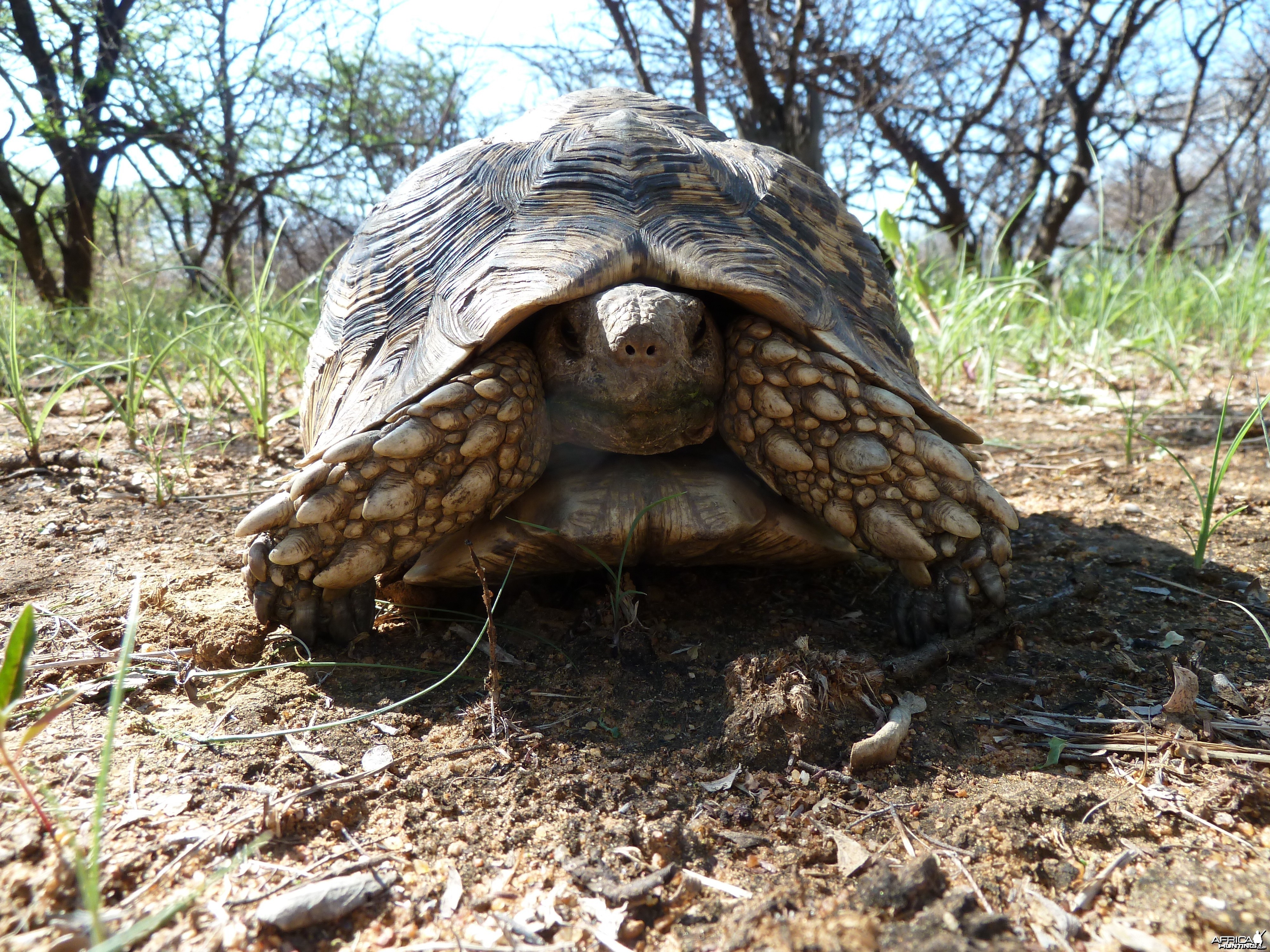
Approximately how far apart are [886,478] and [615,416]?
2.02ft

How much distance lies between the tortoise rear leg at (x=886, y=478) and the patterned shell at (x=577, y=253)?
78 millimetres

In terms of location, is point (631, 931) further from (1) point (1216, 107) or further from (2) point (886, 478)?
(1) point (1216, 107)

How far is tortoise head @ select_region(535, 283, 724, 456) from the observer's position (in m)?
1.63

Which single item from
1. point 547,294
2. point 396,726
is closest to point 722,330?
point 547,294

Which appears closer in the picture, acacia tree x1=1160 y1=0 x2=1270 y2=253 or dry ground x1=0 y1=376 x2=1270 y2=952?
dry ground x1=0 y1=376 x2=1270 y2=952

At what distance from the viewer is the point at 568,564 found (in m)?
1.87

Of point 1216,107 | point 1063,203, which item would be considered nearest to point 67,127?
point 1063,203

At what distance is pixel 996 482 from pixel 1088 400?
58.2 inches

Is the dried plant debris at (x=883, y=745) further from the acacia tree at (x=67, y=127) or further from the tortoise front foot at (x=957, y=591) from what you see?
the acacia tree at (x=67, y=127)

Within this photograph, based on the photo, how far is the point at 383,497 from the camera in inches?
65.1

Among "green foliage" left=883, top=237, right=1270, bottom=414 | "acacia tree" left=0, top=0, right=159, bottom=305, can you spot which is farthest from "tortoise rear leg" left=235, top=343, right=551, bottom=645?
"acacia tree" left=0, top=0, right=159, bottom=305

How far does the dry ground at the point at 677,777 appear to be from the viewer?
3.28ft

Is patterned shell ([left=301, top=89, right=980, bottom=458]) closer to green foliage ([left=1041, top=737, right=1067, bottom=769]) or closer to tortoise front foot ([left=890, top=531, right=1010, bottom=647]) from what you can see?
tortoise front foot ([left=890, top=531, right=1010, bottom=647])

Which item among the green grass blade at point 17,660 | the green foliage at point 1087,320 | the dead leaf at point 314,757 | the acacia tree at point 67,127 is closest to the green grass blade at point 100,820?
the green grass blade at point 17,660
